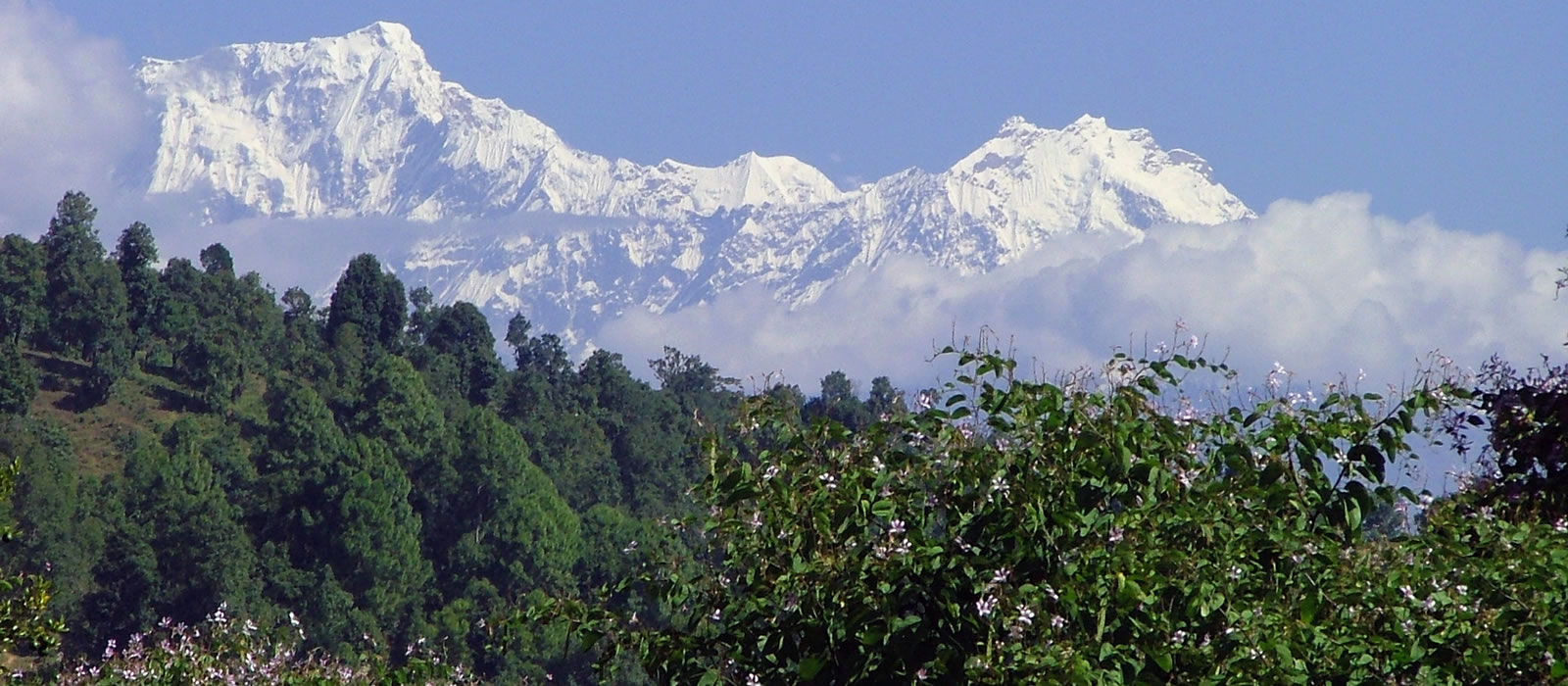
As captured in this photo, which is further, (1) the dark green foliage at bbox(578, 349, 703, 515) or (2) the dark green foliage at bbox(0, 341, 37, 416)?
(1) the dark green foliage at bbox(578, 349, 703, 515)

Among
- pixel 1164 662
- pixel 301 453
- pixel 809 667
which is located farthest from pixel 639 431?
pixel 1164 662

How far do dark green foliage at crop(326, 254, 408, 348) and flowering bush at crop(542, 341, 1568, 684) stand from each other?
127671 mm

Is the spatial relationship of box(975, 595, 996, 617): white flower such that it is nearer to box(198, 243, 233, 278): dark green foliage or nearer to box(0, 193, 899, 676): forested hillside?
box(0, 193, 899, 676): forested hillside

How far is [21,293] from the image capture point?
113500mm

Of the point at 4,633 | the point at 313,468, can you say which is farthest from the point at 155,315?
the point at 4,633

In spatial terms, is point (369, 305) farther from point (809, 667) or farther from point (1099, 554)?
point (1099, 554)

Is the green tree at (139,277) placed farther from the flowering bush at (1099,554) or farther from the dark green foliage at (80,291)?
the flowering bush at (1099,554)

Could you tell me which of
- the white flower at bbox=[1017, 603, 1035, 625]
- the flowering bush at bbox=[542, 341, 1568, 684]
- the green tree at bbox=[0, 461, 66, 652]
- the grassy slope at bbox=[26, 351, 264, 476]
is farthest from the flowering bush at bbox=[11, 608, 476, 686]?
the grassy slope at bbox=[26, 351, 264, 476]

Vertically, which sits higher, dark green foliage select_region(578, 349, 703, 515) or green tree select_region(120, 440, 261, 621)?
dark green foliage select_region(578, 349, 703, 515)

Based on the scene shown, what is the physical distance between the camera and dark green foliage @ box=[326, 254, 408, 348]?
133750 mm

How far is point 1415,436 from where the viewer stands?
25.0ft

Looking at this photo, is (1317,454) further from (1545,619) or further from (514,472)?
(514,472)

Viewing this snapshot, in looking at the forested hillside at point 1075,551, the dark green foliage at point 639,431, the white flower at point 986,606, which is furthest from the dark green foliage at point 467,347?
the white flower at point 986,606

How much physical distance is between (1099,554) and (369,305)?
430 ft
